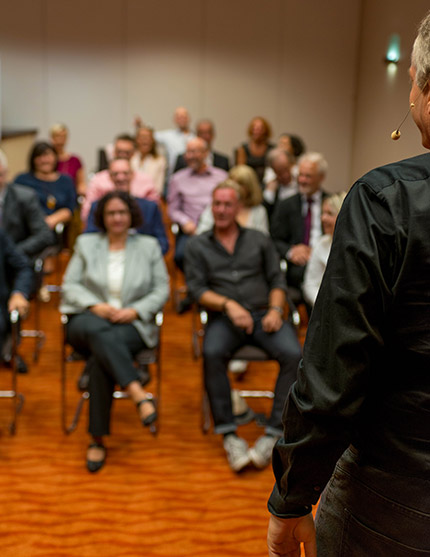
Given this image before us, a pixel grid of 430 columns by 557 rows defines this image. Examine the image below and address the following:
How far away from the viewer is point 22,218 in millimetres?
4777

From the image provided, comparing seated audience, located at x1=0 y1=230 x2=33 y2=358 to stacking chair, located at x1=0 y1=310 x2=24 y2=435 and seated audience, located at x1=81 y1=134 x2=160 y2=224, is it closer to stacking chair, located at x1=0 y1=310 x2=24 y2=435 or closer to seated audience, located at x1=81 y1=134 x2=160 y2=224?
stacking chair, located at x1=0 y1=310 x2=24 y2=435

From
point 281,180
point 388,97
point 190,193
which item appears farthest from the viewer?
point 190,193

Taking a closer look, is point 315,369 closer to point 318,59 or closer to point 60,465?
point 60,465

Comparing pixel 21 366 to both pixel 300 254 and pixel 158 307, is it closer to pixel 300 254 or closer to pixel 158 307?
pixel 158 307

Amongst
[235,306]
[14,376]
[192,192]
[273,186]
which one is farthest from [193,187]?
[14,376]

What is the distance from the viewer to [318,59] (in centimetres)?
1009

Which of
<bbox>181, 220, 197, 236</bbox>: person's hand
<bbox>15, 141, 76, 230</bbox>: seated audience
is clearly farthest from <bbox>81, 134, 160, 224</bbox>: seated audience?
<bbox>181, 220, 197, 236</bbox>: person's hand

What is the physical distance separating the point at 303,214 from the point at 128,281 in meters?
1.54

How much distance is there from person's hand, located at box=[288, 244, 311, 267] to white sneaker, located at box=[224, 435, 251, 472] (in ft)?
4.82

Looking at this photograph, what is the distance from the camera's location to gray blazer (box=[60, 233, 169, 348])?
380 cm

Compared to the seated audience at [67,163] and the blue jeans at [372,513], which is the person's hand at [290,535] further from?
the seated audience at [67,163]

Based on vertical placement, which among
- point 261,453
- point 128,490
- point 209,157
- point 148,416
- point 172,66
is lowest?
point 128,490

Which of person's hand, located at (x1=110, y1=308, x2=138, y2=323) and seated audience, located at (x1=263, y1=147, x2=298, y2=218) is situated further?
seated audience, located at (x1=263, y1=147, x2=298, y2=218)

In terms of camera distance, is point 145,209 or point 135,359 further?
point 145,209
